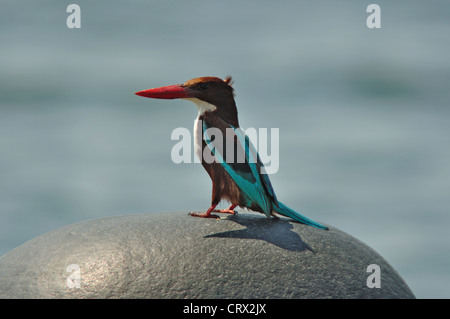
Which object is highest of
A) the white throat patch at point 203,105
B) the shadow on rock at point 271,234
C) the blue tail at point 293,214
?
the white throat patch at point 203,105

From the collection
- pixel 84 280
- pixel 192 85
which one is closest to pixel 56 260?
pixel 84 280

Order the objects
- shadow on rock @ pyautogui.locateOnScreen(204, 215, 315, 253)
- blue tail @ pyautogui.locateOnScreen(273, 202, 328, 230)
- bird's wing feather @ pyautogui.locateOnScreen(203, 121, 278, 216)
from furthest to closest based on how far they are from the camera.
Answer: blue tail @ pyautogui.locateOnScreen(273, 202, 328, 230) < bird's wing feather @ pyautogui.locateOnScreen(203, 121, 278, 216) < shadow on rock @ pyautogui.locateOnScreen(204, 215, 315, 253)

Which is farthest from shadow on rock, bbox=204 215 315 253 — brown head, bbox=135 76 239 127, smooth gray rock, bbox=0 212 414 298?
brown head, bbox=135 76 239 127

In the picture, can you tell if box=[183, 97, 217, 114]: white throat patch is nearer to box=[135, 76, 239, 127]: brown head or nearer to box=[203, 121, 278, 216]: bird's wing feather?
box=[135, 76, 239, 127]: brown head

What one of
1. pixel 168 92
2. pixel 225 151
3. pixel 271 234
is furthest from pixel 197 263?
pixel 168 92

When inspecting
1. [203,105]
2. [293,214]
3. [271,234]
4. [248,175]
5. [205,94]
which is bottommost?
[271,234]

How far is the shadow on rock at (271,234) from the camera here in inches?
248

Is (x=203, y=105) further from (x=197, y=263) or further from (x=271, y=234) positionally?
(x=197, y=263)

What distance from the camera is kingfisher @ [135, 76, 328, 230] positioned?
6.65m

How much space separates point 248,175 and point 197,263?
3.89 feet

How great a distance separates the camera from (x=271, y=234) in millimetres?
6414

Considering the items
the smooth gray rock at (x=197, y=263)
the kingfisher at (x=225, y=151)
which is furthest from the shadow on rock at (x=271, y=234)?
the kingfisher at (x=225, y=151)

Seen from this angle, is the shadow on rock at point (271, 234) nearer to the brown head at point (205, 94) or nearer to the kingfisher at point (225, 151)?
the kingfisher at point (225, 151)
